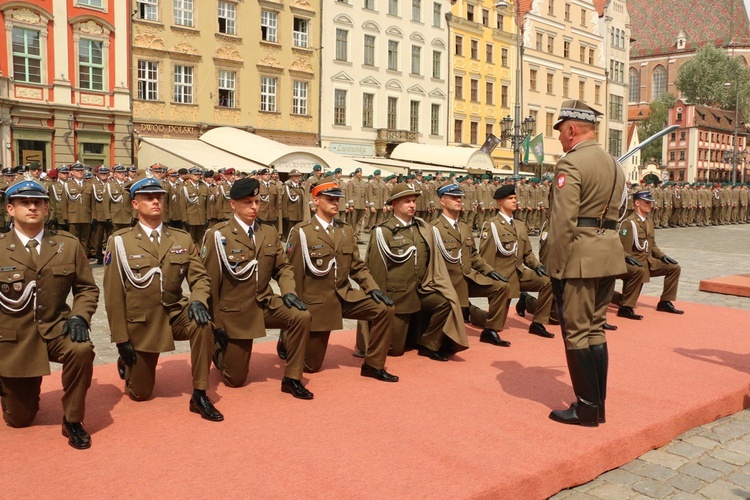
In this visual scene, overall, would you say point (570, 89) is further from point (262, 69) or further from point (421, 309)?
point (421, 309)

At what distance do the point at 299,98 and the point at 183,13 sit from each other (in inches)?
271

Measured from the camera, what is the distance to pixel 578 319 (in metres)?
5.23

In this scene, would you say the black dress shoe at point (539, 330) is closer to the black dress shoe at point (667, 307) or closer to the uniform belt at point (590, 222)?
the black dress shoe at point (667, 307)

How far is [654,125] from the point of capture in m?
89.1

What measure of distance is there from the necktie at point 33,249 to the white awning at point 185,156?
21.5 meters

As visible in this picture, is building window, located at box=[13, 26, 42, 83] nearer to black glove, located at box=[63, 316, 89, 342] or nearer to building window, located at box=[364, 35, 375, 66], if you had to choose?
building window, located at box=[364, 35, 375, 66]

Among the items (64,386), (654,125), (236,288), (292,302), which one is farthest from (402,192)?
(654,125)

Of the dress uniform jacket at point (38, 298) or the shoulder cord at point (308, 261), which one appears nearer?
the dress uniform jacket at point (38, 298)

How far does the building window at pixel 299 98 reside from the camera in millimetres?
35531

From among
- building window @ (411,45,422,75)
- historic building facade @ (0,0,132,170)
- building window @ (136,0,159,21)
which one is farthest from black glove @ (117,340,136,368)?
building window @ (411,45,422,75)

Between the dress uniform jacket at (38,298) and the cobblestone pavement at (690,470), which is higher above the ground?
the dress uniform jacket at (38,298)

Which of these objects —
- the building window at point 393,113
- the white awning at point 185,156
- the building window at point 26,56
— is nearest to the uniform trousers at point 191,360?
the white awning at point 185,156

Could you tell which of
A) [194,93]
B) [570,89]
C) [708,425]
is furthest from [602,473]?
[570,89]

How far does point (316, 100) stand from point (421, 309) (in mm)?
30314
